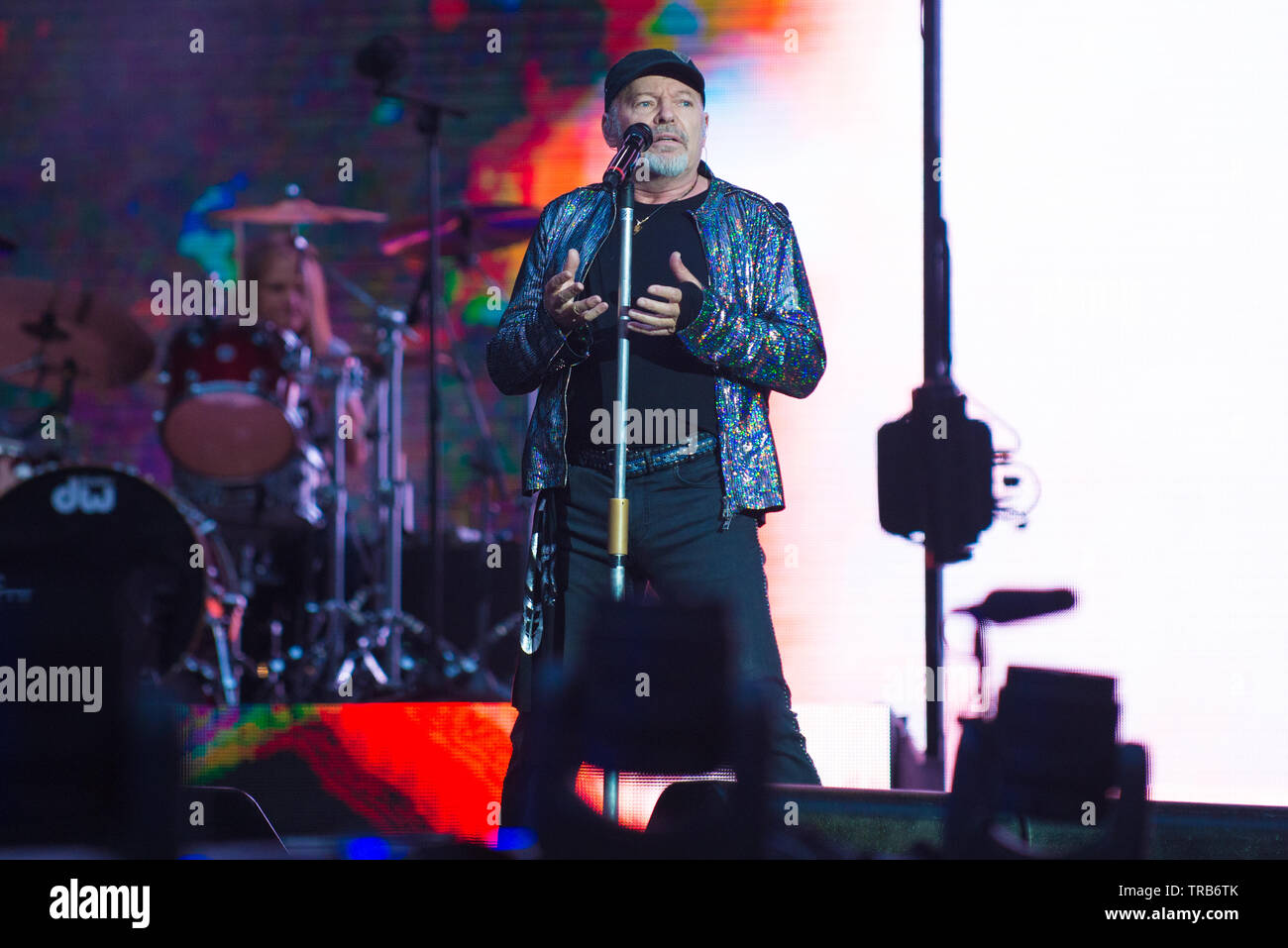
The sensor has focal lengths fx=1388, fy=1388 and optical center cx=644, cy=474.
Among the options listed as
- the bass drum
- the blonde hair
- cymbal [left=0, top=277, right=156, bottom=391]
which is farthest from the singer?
the blonde hair

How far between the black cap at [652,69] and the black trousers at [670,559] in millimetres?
703

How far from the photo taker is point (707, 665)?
5.40ft

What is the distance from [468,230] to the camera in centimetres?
518

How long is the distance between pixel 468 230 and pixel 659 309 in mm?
3013

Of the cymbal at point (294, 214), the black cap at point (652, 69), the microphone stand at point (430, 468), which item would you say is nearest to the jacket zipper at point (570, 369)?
the black cap at point (652, 69)

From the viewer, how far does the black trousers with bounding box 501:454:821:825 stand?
97.3 inches

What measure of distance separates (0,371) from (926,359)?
11.5 ft

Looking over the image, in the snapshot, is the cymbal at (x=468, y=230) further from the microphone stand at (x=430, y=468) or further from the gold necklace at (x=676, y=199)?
the gold necklace at (x=676, y=199)

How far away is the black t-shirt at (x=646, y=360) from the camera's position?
2.52 m

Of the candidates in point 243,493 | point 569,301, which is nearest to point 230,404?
point 243,493
